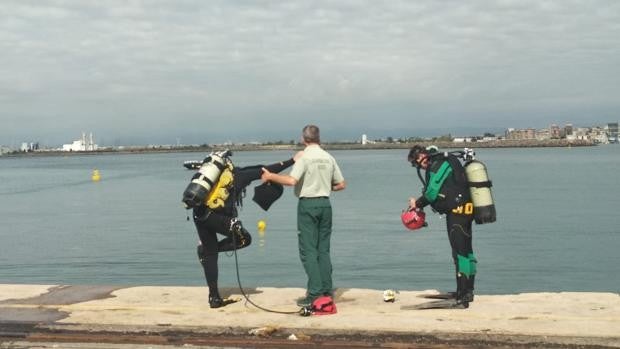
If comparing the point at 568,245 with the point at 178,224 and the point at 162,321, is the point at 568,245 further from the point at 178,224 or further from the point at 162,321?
the point at 162,321

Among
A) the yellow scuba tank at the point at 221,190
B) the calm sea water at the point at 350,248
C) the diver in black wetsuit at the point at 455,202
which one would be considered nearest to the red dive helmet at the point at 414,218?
the diver in black wetsuit at the point at 455,202

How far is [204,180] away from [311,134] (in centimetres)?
123

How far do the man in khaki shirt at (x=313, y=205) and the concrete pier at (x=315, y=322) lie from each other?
0.43m

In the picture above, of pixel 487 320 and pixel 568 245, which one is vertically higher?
pixel 487 320

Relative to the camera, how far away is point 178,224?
33531mm

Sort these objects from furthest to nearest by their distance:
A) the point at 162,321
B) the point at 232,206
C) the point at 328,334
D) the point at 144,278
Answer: the point at 144,278, the point at 232,206, the point at 162,321, the point at 328,334

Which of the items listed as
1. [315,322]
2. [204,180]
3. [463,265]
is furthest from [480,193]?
[204,180]

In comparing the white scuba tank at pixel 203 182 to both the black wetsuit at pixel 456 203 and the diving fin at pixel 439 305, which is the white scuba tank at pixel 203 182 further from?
the diving fin at pixel 439 305

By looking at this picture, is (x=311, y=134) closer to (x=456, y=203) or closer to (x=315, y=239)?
(x=315, y=239)

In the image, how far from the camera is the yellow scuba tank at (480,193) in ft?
26.4

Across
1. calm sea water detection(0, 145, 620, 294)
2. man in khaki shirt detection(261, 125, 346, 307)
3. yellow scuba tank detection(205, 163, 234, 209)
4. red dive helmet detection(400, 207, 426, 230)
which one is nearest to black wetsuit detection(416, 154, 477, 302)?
red dive helmet detection(400, 207, 426, 230)

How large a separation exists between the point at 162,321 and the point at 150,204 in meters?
40.4

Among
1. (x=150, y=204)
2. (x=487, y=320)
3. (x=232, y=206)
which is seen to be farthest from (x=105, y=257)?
(x=150, y=204)

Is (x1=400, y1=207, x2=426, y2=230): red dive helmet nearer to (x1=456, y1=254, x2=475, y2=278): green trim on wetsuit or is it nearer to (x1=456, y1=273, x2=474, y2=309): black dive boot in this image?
(x1=456, y1=254, x2=475, y2=278): green trim on wetsuit
